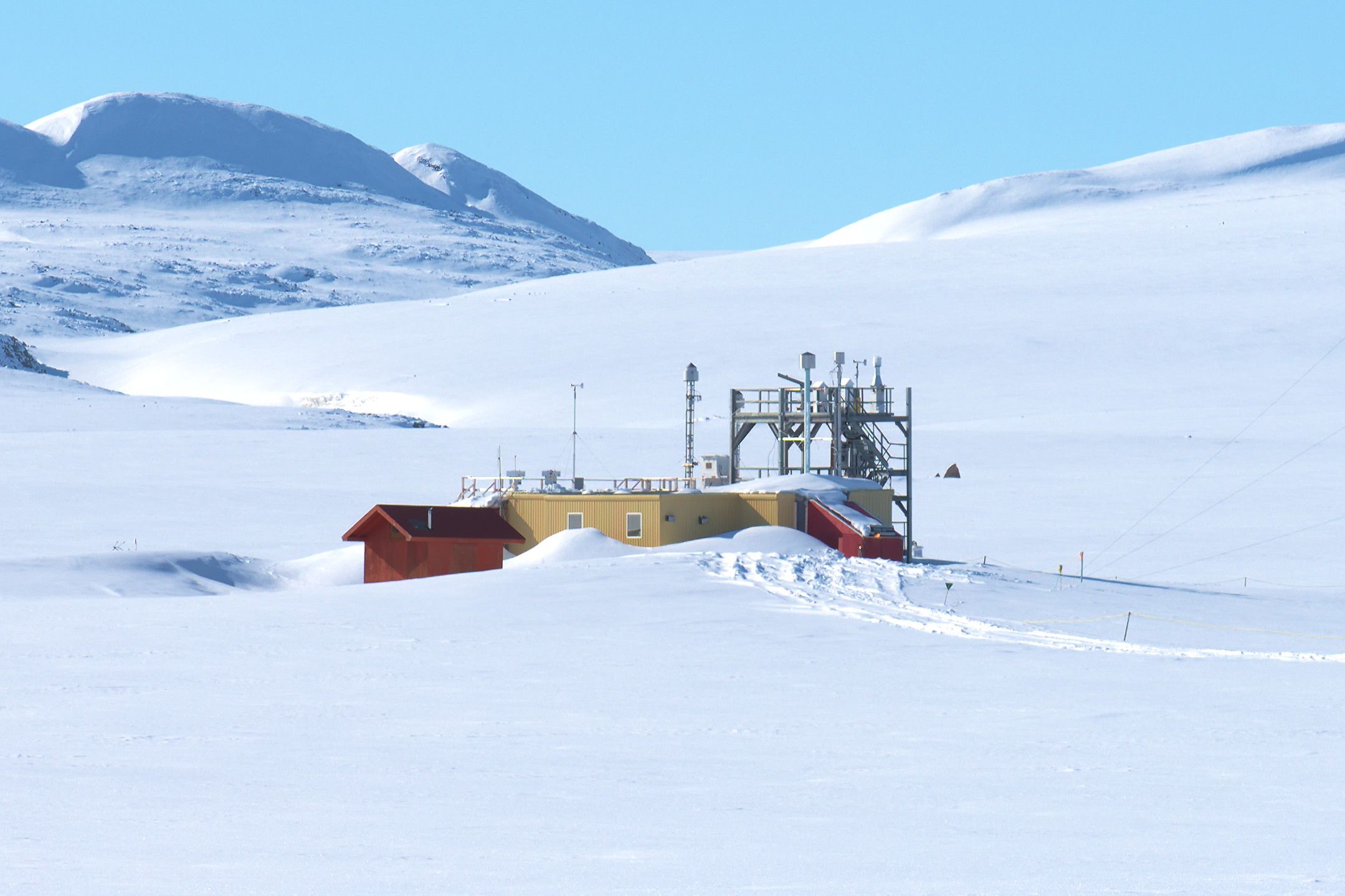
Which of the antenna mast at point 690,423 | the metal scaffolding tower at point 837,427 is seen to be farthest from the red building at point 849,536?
the antenna mast at point 690,423

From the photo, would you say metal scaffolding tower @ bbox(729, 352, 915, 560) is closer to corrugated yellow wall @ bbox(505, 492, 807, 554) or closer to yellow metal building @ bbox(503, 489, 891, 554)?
yellow metal building @ bbox(503, 489, 891, 554)

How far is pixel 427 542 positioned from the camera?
35750mm

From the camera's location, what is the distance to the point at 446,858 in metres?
12.5

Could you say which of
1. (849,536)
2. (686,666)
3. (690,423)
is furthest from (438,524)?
(686,666)

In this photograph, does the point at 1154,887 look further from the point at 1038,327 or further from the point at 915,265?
the point at 915,265

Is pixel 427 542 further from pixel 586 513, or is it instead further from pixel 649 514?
pixel 649 514

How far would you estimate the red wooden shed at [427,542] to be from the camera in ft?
117

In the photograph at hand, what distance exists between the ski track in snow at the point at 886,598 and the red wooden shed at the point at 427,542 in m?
5.59

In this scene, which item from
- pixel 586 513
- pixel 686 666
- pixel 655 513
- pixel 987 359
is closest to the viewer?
pixel 686 666

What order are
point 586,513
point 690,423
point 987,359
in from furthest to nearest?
1. point 987,359
2. point 690,423
3. point 586,513

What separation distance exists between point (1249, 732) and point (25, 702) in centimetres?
1292

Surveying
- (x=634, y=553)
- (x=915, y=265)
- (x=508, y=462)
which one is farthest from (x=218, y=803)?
(x=915, y=265)

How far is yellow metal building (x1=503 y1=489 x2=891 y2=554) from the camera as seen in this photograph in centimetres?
3594

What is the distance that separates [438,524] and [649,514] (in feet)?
13.7
